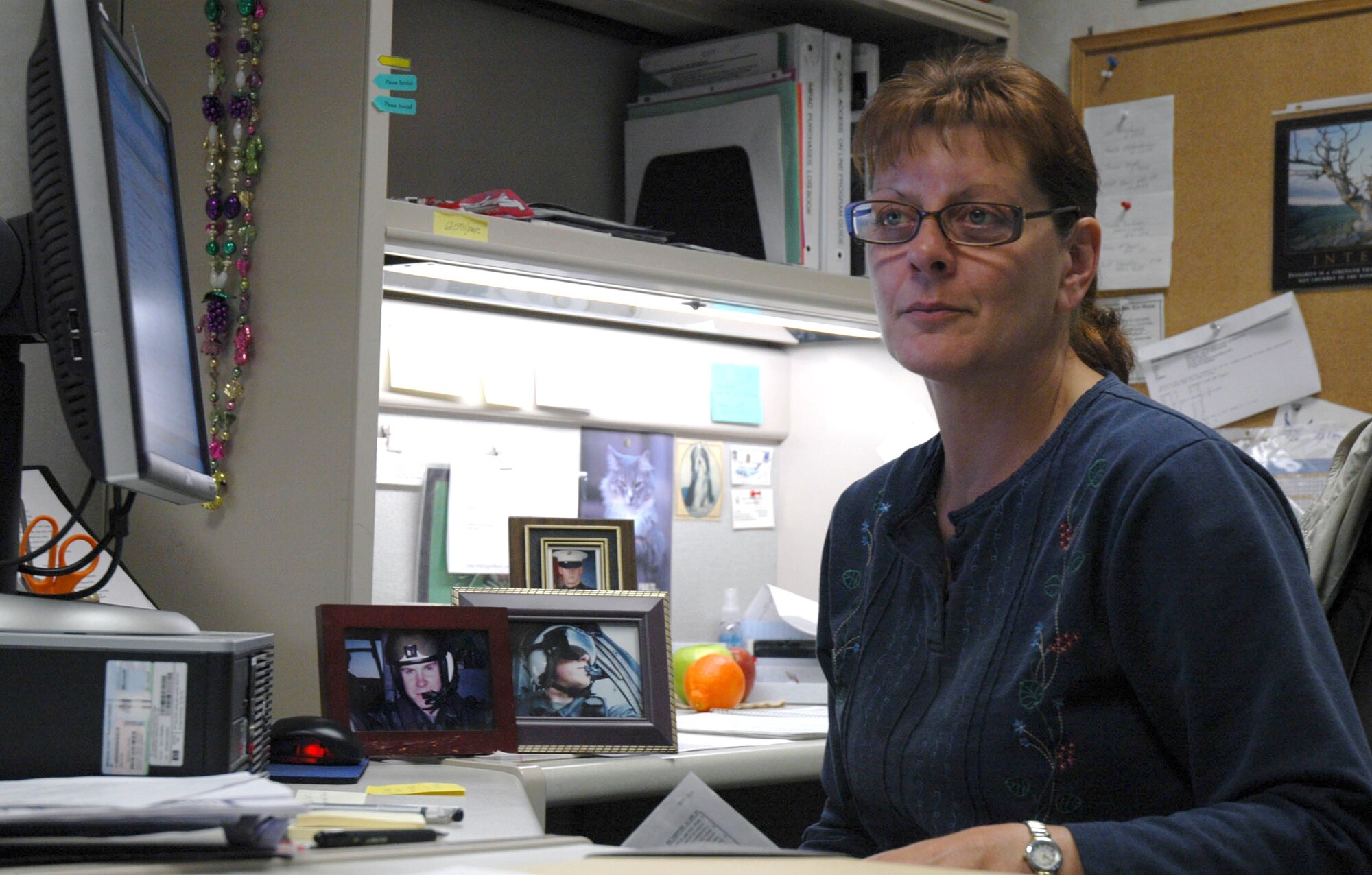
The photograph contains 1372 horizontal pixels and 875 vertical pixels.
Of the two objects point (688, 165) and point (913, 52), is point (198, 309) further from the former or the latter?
point (913, 52)

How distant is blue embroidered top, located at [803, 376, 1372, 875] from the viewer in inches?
33.6

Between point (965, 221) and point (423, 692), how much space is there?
662 mm

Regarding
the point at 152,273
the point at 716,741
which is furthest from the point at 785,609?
the point at 152,273

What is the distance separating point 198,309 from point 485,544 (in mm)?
547

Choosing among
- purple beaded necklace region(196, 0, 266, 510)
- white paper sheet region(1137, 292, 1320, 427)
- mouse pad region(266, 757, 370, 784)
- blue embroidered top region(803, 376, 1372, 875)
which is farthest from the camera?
white paper sheet region(1137, 292, 1320, 427)

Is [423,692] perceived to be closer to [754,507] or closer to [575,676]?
[575,676]

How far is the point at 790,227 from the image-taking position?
1996 mm

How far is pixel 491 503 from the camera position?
6.53 feet

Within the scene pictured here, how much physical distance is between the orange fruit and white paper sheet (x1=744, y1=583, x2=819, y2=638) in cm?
18

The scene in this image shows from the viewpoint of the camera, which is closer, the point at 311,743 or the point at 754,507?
the point at 311,743

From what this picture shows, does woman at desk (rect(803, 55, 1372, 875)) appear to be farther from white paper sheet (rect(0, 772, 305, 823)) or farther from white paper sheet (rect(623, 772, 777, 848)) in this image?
white paper sheet (rect(0, 772, 305, 823))

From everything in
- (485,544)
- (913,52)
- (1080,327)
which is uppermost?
(913,52)

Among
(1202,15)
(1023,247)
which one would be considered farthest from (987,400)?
(1202,15)

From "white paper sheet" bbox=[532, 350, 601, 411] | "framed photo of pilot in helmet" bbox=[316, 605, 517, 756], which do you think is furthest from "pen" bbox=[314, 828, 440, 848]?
"white paper sheet" bbox=[532, 350, 601, 411]
